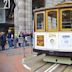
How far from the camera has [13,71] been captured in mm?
12711

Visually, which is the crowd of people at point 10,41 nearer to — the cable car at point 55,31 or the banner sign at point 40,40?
the banner sign at point 40,40

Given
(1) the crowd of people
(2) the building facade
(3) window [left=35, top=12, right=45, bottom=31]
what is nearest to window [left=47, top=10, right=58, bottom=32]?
(3) window [left=35, top=12, right=45, bottom=31]

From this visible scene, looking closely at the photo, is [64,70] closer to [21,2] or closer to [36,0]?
[21,2]

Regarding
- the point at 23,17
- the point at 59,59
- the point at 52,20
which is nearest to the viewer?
the point at 59,59

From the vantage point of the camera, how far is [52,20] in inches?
606

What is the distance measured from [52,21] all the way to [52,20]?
5 centimetres

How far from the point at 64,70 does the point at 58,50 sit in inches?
80.0

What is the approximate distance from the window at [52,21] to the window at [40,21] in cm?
30

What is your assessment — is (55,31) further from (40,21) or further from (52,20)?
(40,21)

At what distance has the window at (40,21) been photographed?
15836 millimetres

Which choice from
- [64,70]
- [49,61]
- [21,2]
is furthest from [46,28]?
[21,2]

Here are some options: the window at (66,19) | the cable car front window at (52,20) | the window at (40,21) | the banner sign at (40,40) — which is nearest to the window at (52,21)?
the cable car front window at (52,20)

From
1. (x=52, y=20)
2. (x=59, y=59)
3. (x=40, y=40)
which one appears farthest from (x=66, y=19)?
(x=59, y=59)

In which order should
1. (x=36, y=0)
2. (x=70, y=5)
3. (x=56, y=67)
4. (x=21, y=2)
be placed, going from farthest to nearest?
(x=36, y=0) < (x=21, y=2) < (x=70, y=5) < (x=56, y=67)
